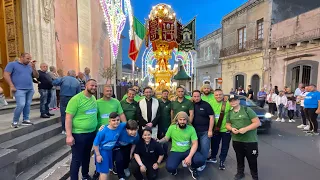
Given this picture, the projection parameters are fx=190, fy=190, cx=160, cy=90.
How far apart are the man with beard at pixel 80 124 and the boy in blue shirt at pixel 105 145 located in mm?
230

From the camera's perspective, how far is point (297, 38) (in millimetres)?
13250

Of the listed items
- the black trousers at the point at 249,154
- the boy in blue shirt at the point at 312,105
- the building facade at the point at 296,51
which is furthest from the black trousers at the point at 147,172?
the building facade at the point at 296,51

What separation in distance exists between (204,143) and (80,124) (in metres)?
2.57

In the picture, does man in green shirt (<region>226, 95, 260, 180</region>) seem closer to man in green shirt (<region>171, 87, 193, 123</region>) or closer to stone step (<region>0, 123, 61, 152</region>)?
man in green shirt (<region>171, 87, 193, 123</region>)

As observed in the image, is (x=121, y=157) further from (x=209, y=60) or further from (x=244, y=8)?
(x=209, y=60)

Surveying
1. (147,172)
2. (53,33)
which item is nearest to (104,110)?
(147,172)

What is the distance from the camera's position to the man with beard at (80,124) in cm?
314

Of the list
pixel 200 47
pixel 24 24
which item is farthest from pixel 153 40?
pixel 200 47

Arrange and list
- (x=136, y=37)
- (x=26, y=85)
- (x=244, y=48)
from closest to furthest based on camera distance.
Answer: (x=26, y=85) < (x=136, y=37) < (x=244, y=48)

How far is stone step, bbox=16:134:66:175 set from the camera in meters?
3.40

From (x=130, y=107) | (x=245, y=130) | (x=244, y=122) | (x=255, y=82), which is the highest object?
(x=255, y=82)

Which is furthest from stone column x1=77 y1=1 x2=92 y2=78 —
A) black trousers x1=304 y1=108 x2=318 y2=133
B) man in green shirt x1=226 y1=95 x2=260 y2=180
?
black trousers x1=304 y1=108 x2=318 y2=133

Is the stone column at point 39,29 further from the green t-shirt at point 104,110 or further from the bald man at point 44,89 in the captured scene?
the green t-shirt at point 104,110

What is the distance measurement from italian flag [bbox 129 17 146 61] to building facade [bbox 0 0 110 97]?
3.75 meters
